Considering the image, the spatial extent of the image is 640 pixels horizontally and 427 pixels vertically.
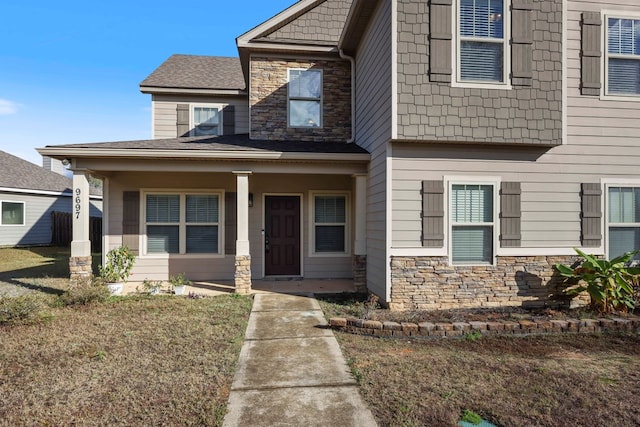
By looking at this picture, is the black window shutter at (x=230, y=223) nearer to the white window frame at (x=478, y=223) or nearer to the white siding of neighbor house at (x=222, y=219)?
the white siding of neighbor house at (x=222, y=219)

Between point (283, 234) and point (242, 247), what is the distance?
172cm

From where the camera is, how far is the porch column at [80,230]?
22.4 feet

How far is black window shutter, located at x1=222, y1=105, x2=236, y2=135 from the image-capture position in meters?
10.7

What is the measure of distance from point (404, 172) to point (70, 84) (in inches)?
680

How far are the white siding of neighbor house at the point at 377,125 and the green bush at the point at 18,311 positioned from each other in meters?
5.30

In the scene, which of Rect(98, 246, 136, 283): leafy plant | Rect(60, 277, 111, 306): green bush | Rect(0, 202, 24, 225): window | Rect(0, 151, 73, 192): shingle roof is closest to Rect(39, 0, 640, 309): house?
Rect(98, 246, 136, 283): leafy plant

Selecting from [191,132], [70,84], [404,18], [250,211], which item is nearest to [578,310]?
[404,18]

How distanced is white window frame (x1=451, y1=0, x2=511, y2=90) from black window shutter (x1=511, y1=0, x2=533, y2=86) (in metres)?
0.06

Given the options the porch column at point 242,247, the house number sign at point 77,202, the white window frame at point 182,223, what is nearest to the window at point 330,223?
the porch column at point 242,247

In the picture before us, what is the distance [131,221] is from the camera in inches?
320

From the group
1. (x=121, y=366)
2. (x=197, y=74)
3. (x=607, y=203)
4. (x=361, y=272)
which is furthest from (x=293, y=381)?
(x=197, y=74)

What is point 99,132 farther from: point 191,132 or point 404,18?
point 404,18

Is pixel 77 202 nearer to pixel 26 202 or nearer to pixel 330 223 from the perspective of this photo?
pixel 330 223

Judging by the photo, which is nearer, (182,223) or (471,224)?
(471,224)
